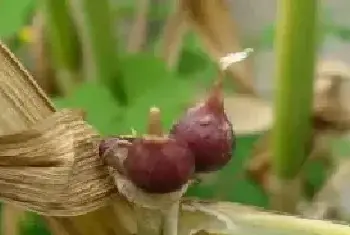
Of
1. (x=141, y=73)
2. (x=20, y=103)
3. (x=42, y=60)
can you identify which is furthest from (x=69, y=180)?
(x=42, y=60)

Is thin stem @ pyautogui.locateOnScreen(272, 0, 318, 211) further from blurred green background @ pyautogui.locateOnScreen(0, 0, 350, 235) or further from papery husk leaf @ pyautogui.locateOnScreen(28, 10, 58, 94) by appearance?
papery husk leaf @ pyautogui.locateOnScreen(28, 10, 58, 94)

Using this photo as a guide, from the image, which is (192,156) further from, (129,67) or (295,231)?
(129,67)

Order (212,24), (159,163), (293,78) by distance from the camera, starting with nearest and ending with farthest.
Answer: (159,163)
(293,78)
(212,24)

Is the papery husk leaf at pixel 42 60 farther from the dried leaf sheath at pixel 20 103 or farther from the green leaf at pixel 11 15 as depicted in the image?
the dried leaf sheath at pixel 20 103

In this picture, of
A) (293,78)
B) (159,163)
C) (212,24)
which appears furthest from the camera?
(212,24)

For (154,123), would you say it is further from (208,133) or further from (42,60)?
(42,60)

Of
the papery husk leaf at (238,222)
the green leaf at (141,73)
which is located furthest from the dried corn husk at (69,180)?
the green leaf at (141,73)
